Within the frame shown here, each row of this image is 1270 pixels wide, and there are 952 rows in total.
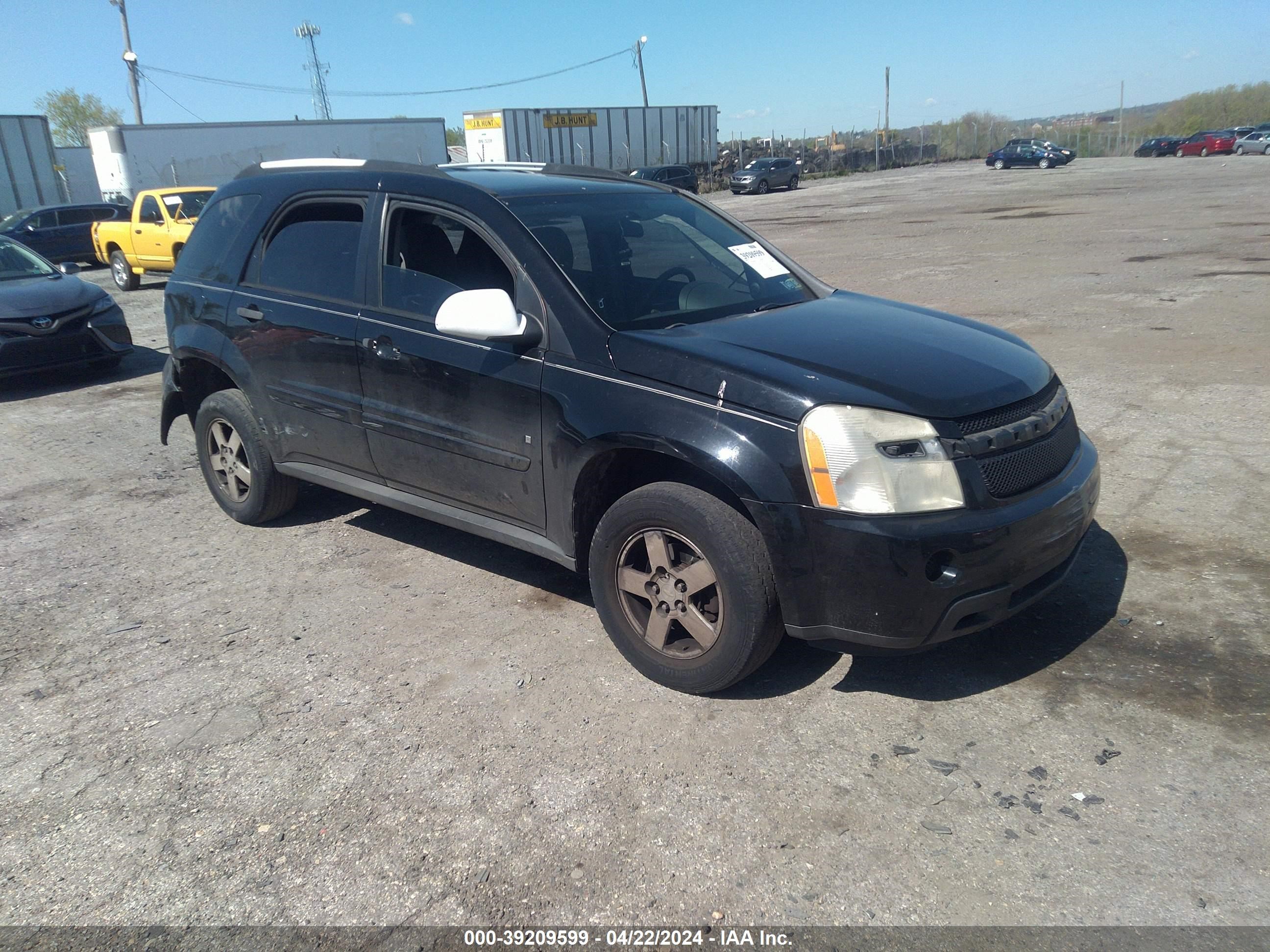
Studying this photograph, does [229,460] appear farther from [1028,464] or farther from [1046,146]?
[1046,146]

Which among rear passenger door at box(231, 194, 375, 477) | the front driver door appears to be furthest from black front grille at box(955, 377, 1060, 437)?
rear passenger door at box(231, 194, 375, 477)

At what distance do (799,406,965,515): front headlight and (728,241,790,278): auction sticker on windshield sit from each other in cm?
155

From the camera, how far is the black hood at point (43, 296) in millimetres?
9195

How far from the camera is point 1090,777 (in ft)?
9.75

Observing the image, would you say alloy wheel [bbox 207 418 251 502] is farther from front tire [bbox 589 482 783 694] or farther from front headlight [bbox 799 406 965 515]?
front headlight [bbox 799 406 965 515]

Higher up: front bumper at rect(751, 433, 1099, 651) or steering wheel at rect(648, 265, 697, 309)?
steering wheel at rect(648, 265, 697, 309)

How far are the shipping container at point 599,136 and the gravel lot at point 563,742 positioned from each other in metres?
38.1

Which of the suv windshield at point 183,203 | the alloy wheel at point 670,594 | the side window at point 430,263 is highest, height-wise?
the suv windshield at point 183,203

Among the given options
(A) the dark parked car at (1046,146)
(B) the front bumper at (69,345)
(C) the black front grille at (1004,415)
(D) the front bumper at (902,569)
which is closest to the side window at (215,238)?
(D) the front bumper at (902,569)

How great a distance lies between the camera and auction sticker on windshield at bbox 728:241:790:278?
4.49m

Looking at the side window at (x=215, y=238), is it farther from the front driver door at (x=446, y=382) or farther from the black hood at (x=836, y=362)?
the black hood at (x=836, y=362)

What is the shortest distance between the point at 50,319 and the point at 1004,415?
30.7 ft

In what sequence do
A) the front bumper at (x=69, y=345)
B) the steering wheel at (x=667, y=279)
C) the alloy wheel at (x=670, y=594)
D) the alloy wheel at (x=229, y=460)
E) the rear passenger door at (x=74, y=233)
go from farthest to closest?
the rear passenger door at (x=74, y=233) < the front bumper at (x=69, y=345) < the alloy wheel at (x=229, y=460) < the steering wheel at (x=667, y=279) < the alloy wheel at (x=670, y=594)

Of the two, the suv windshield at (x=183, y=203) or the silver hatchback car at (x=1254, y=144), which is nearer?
the suv windshield at (x=183, y=203)
